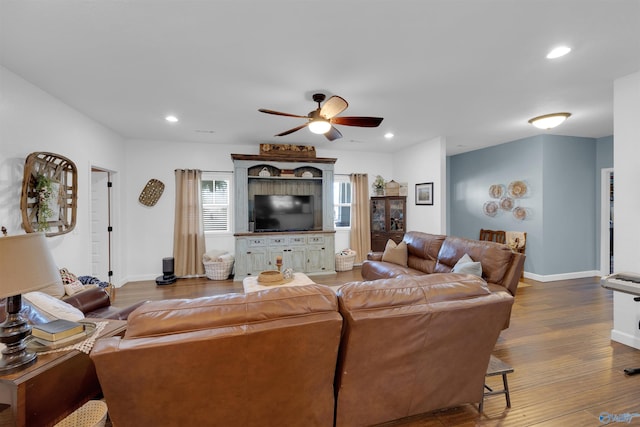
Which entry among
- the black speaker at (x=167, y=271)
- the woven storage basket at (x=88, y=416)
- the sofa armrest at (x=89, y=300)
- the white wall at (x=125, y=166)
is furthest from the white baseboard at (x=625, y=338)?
the black speaker at (x=167, y=271)

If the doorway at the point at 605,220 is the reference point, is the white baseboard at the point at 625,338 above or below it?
below

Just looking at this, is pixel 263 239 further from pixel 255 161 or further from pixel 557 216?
pixel 557 216

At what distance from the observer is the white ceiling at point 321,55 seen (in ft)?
6.12

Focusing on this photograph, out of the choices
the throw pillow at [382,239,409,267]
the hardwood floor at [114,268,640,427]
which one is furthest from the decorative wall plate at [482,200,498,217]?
the throw pillow at [382,239,409,267]

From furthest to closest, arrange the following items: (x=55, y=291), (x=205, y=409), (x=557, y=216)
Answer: (x=557, y=216), (x=55, y=291), (x=205, y=409)

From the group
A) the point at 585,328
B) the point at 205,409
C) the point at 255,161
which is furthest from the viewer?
the point at 255,161

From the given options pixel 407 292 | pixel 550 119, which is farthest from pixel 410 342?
pixel 550 119

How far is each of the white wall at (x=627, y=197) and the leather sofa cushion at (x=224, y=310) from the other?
3270 millimetres

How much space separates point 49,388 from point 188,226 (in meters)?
4.17

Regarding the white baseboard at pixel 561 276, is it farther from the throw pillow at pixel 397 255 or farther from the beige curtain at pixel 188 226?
the beige curtain at pixel 188 226

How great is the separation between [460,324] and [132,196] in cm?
572

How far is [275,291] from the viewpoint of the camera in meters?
1.40

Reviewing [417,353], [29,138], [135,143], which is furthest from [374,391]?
[135,143]

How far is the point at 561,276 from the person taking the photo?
5.12 m
